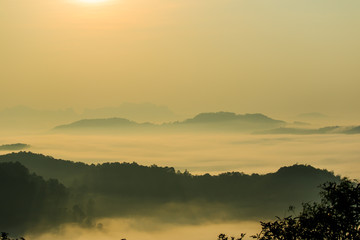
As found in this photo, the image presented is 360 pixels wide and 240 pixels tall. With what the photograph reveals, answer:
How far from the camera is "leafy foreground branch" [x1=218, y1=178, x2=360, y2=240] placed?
48031mm

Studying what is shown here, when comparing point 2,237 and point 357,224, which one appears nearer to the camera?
point 357,224

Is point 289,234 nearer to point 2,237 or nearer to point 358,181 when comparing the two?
point 358,181

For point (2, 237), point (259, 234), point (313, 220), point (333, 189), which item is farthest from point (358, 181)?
point (2, 237)

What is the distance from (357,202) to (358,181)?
2.69m

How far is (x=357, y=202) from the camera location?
49.2m

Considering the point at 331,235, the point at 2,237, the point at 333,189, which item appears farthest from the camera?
the point at 2,237

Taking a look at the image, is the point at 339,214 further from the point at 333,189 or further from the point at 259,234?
the point at 259,234

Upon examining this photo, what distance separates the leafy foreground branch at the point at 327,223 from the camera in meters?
48.0

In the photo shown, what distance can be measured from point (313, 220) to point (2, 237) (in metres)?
25.4

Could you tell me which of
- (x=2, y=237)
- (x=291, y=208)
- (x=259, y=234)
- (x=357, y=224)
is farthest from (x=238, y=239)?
(x=2, y=237)

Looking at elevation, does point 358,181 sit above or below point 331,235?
above

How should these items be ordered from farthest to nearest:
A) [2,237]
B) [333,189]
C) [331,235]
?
1. [2,237]
2. [333,189]
3. [331,235]

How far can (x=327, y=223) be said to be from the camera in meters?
48.5

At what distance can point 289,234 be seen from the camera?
48.4 m
